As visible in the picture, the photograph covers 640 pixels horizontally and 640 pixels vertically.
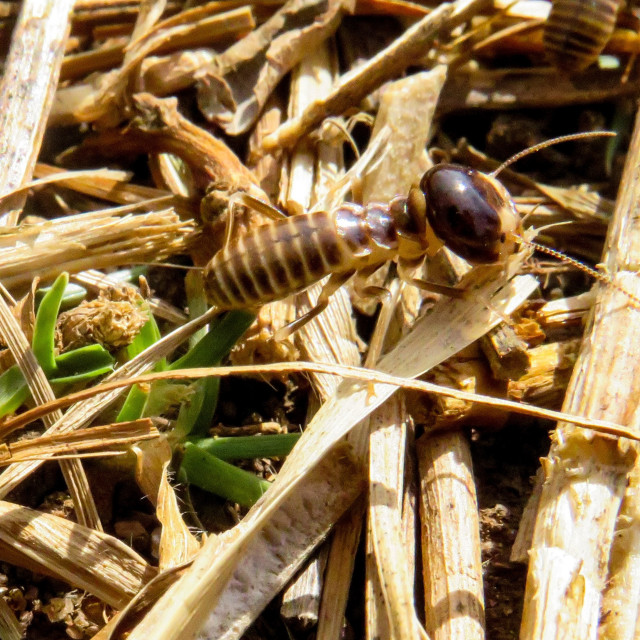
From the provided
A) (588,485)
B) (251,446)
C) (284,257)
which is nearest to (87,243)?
(284,257)

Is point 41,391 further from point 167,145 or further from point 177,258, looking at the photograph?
point 167,145

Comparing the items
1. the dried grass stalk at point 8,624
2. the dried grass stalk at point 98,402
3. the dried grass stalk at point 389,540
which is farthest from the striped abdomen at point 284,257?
the dried grass stalk at point 8,624

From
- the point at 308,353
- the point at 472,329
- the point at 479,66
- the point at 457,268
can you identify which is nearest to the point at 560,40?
the point at 479,66

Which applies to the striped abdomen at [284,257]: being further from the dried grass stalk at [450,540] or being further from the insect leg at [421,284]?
the dried grass stalk at [450,540]

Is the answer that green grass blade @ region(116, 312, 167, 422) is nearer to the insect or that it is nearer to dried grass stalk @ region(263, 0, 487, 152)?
the insect

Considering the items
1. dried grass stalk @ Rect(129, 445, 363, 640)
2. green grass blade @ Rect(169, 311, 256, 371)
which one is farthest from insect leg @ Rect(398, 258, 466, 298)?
dried grass stalk @ Rect(129, 445, 363, 640)

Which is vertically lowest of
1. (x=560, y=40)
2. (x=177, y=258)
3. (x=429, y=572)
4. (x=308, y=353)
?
(x=429, y=572)

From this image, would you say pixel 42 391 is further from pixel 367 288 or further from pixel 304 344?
pixel 367 288
